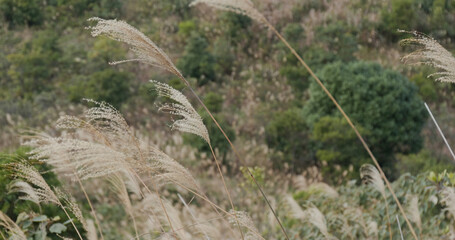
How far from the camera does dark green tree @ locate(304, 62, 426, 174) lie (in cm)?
735

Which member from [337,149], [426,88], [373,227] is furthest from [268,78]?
[373,227]

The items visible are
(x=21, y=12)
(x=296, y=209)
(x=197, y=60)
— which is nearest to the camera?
(x=296, y=209)

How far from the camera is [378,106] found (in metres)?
7.38

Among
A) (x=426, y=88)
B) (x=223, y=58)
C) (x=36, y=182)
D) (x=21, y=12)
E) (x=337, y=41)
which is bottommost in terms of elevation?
(x=426, y=88)

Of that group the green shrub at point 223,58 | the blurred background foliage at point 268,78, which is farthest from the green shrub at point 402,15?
the green shrub at point 223,58

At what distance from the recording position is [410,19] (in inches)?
422

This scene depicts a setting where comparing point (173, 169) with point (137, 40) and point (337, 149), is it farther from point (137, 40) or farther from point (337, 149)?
point (337, 149)

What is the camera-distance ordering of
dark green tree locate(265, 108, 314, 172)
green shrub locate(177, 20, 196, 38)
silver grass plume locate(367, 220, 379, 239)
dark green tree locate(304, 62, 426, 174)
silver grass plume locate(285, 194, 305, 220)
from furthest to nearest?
green shrub locate(177, 20, 196, 38)
dark green tree locate(265, 108, 314, 172)
dark green tree locate(304, 62, 426, 174)
silver grass plume locate(285, 194, 305, 220)
silver grass plume locate(367, 220, 379, 239)

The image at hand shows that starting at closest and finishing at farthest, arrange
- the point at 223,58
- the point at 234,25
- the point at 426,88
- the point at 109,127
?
the point at 109,127
the point at 426,88
the point at 223,58
the point at 234,25

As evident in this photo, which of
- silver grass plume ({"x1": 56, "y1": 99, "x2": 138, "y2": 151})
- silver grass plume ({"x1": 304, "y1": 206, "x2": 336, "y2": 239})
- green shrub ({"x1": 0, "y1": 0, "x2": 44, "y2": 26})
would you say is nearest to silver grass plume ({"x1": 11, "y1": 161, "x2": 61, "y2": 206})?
silver grass plume ({"x1": 56, "y1": 99, "x2": 138, "y2": 151})

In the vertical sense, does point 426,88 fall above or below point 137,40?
below

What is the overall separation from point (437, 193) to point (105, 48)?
7.38 m

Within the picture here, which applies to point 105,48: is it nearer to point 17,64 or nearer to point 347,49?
point 17,64

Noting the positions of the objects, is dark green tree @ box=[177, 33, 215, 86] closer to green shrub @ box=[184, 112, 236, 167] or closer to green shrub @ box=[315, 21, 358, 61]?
green shrub @ box=[315, 21, 358, 61]
